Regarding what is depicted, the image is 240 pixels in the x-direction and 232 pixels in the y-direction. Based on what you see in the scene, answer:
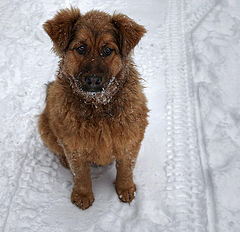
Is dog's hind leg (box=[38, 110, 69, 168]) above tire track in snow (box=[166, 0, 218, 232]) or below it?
above

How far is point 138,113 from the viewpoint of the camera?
3533mm

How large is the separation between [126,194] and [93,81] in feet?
5.51

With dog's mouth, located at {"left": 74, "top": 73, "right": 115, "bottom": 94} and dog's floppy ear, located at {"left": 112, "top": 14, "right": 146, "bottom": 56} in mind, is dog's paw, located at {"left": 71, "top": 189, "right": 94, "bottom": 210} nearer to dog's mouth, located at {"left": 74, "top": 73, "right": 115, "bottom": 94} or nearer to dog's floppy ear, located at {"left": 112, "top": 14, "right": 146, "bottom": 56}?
dog's mouth, located at {"left": 74, "top": 73, "right": 115, "bottom": 94}

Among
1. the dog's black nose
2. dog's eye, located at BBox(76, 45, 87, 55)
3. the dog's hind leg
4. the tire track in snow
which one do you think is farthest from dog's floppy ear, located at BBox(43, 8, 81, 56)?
the tire track in snow

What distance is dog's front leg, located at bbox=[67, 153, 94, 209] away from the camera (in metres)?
3.59

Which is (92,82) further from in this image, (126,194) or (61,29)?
(126,194)

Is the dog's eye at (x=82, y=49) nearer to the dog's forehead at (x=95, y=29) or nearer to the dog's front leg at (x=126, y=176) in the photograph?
the dog's forehead at (x=95, y=29)

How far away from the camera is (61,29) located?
3270mm

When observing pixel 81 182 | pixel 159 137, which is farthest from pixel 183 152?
pixel 81 182

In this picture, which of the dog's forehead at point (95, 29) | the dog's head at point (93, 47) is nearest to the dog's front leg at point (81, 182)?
the dog's head at point (93, 47)

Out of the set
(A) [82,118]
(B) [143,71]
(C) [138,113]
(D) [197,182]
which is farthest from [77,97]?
(B) [143,71]

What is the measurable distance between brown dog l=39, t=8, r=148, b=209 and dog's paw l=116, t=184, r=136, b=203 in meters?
0.46

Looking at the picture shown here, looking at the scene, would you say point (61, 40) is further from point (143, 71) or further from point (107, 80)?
point (143, 71)

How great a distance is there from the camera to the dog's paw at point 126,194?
154 inches
